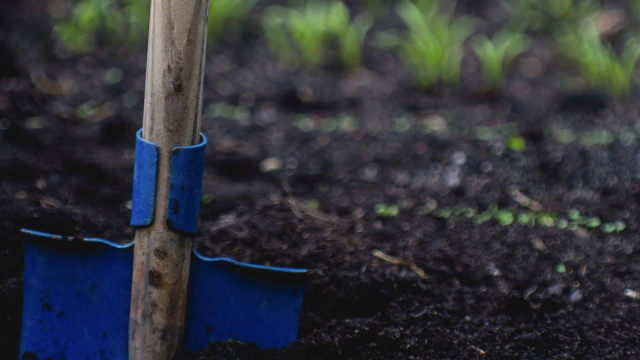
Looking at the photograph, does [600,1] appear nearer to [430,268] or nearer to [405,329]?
[430,268]

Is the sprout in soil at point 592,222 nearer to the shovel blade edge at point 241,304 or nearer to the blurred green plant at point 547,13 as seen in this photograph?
the shovel blade edge at point 241,304

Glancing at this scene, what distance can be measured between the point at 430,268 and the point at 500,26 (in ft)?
9.00

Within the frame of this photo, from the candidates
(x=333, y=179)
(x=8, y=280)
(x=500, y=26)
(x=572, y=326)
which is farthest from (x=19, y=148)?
(x=500, y=26)

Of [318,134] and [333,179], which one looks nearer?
[333,179]

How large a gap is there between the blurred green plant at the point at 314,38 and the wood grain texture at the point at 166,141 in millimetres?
2285

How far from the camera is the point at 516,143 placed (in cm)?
235

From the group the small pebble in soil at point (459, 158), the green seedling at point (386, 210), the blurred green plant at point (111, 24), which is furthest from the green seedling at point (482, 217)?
the blurred green plant at point (111, 24)

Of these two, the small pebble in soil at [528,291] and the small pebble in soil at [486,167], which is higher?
the small pebble in soil at [486,167]

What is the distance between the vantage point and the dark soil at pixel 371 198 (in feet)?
4.62

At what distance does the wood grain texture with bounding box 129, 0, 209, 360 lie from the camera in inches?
41.4

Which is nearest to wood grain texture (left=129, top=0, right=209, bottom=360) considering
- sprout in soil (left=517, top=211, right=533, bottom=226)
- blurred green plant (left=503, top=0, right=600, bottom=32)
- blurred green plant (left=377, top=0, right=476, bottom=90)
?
sprout in soil (left=517, top=211, right=533, bottom=226)

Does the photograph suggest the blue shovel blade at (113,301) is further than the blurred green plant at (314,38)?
No

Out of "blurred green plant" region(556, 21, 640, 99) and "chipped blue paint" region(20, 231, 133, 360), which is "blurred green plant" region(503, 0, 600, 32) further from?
"chipped blue paint" region(20, 231, 133, 360)

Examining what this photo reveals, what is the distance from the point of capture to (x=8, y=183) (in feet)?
5.79
